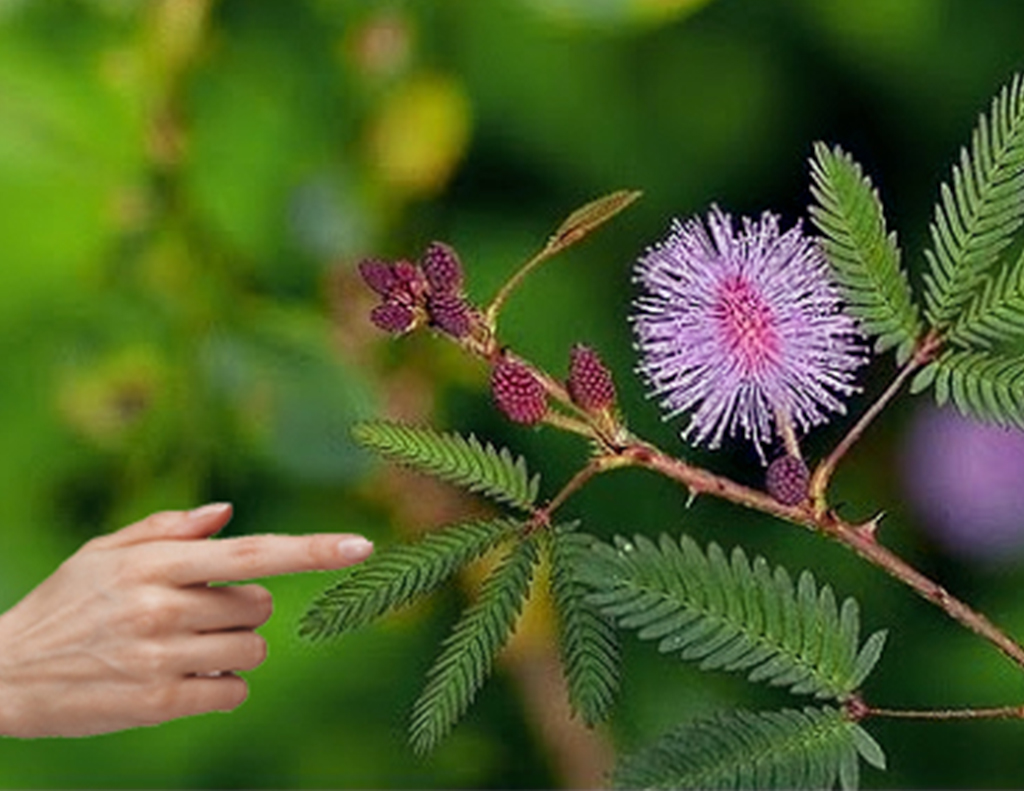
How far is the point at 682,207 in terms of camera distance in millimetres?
787

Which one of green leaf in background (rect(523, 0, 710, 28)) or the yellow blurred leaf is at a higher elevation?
green leaf in background (rect(523, 0, 710, 28))

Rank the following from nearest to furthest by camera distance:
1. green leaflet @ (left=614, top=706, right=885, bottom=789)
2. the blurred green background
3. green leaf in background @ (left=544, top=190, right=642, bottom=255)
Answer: green leaflet @ (left=614, top=706, right=885, bottom=789)
green leaf in background @ (left=544, top=190, right=642, bottom=255)
the blurred green background

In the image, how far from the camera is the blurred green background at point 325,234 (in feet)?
2.67

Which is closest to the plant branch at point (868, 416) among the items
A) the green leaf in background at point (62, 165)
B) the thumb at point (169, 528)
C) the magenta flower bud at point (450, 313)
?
the magenta flower bud at point (450, 313)

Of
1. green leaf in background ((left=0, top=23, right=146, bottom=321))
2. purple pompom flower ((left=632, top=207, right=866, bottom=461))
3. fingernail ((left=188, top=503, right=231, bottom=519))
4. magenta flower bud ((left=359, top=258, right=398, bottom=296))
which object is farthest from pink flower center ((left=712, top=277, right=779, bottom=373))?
green leaf in background ((left=0, top=23, right=146, bottom=321))

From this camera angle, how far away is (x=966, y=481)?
771mm

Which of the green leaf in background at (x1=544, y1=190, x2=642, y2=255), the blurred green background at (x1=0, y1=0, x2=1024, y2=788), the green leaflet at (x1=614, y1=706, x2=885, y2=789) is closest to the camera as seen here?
the green leaflet at (x1=614, y1=706, x2=885, y2=789)

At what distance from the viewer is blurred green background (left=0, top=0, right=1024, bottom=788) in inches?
32.1

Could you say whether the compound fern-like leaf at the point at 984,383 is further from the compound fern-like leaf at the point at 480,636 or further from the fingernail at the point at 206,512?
the fingernail at the point at 206,512

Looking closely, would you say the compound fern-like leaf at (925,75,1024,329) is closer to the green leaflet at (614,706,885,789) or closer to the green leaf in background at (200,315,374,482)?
the green leaflet at (614,706,885,789)

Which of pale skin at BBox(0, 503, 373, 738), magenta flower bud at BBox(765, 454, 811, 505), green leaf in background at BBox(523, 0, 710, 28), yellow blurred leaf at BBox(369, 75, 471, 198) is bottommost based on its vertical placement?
pale skin at BBox(0, 503, 373, 738)

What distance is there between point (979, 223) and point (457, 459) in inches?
6.6

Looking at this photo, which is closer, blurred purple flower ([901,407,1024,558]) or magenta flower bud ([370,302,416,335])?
magenta flower bud ([370,302,416,335])

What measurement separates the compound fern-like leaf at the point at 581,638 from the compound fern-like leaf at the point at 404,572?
0.02 m
